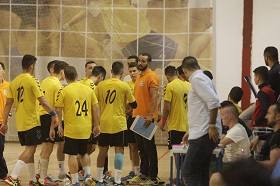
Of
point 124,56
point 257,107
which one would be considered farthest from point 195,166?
point 124,56

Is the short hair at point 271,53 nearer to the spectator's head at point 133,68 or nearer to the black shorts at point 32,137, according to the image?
the spectator's head at point 133,68

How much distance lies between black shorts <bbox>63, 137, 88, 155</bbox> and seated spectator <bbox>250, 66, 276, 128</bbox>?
238 cm

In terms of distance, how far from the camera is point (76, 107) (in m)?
8.16

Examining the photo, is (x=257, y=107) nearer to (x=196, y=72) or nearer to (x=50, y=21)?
(x=196, y=72)

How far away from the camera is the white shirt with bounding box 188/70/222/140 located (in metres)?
6.00

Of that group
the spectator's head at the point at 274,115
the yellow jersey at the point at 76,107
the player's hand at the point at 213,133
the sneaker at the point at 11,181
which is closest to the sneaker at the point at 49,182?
the sneaker at the point at 11,181

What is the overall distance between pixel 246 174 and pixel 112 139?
22.6 feet

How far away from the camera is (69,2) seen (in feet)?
49.5

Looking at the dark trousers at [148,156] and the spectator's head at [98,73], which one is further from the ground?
the spectator's head at [98,73]

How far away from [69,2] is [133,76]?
5.67 meters

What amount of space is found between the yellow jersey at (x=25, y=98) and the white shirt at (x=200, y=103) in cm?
287

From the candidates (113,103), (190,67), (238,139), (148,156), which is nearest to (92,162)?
(148,156)

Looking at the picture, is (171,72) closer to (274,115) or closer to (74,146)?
(74,146)

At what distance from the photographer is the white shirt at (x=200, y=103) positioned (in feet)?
19.7
